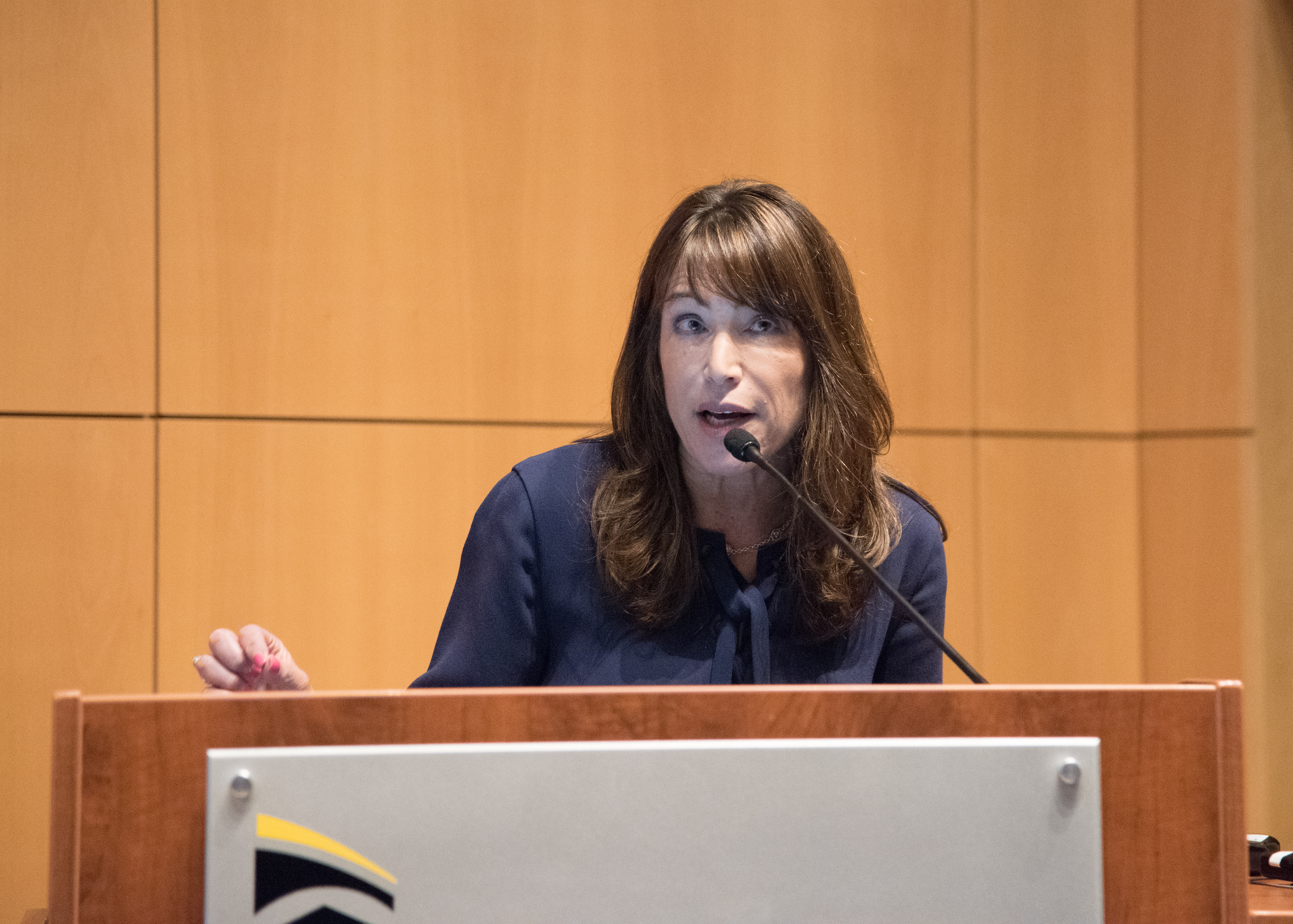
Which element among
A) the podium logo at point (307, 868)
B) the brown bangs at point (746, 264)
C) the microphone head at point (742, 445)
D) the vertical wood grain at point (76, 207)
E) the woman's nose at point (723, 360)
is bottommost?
the podium logo at point (307, 868)

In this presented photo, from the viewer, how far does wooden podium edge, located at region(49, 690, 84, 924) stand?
64 cm

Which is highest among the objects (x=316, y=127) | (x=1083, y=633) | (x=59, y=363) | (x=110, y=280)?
(x=316, y=127)

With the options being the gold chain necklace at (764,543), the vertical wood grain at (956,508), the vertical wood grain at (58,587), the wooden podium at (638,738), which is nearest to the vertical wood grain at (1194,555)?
the vertical wood grain at (956,508)

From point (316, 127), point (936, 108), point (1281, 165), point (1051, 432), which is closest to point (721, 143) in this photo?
point (936, 108)

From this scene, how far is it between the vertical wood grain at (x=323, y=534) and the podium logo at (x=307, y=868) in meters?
1.55

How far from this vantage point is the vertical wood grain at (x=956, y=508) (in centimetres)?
251

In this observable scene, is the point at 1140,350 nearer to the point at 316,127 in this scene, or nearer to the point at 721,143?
the point at 721,143

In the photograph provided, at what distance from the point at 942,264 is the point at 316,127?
4.44ft

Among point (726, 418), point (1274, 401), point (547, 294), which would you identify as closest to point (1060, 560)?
point (1274, 401)

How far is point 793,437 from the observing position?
137 centimetres

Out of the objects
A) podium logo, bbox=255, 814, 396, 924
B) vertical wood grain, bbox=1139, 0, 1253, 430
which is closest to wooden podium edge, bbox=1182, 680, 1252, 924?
podium logo, bbox=255, 814, 396, 924

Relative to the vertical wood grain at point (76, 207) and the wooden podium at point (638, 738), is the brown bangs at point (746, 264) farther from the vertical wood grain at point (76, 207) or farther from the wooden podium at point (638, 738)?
the vertical wood grain at point (76, 207)

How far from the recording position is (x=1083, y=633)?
2604mm

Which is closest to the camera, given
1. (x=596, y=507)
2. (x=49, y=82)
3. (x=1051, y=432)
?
(x=596, y=507)
